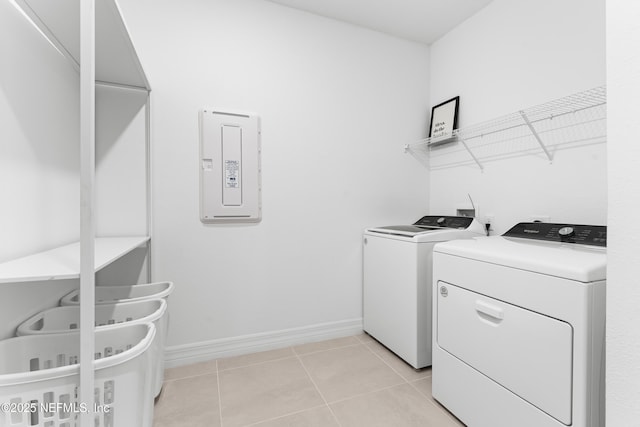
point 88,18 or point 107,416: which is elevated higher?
point 88,18

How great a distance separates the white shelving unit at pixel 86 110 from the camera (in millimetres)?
A: 802

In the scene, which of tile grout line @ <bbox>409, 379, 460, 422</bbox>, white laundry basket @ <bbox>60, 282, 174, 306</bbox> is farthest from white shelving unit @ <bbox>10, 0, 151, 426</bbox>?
tile grout line @ <bbox>409, 379, 460, 422</bbox>

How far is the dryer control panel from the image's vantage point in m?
1.27

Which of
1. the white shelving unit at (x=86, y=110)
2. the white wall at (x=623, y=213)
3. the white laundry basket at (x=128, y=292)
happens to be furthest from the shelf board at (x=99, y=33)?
the white wall at (x=623, y=213)

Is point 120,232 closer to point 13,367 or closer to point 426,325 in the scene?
point 13,367

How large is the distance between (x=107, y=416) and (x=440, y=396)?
4.69ft

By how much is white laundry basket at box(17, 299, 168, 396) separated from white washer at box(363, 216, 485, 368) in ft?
4.42

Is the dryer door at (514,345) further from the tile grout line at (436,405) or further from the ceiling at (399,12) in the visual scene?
→ the ceiling at (399,12)

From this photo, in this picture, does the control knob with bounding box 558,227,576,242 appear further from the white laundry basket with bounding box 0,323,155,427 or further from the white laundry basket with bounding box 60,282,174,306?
the white laundry basket with bounding box 60,282,174,306

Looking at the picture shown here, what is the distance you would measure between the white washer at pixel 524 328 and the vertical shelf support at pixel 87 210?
4.61 feet

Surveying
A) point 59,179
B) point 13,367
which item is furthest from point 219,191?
point 13,367

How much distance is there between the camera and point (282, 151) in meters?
2.08

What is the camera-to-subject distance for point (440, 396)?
147 cm

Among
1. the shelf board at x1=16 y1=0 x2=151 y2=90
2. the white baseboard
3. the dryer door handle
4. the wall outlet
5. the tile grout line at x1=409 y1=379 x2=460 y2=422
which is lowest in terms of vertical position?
the tile grout line at x1=409 y1=379 x2=460 y2=422
